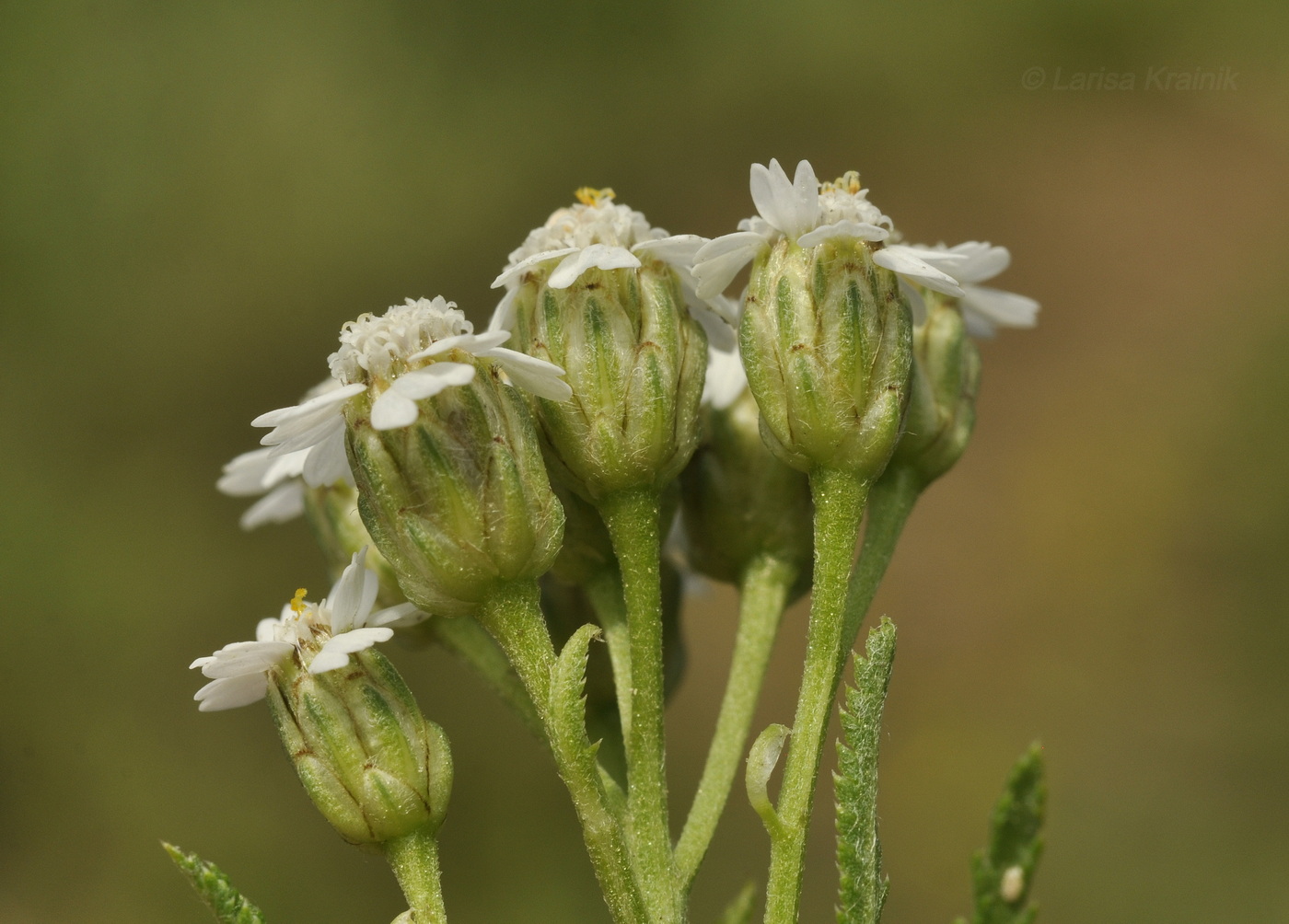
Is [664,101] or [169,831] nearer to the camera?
[169,831]

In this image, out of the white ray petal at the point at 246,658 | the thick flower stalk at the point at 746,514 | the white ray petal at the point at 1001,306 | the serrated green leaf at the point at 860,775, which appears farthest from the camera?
the white ray petal at the point at 1001,306

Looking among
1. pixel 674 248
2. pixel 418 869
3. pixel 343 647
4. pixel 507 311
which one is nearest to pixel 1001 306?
pixel 674 248

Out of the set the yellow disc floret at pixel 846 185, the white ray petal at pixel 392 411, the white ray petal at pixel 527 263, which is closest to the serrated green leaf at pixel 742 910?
the white ray petal at pixel 392 411

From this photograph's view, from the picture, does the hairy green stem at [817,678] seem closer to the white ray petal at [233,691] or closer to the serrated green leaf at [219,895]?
the serrated green leaf at [219,895]

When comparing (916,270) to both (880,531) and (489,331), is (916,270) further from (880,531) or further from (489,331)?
(489,331)

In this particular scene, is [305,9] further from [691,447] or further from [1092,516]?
[691,447]

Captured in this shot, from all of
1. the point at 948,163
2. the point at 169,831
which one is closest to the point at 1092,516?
the point at 948,163
